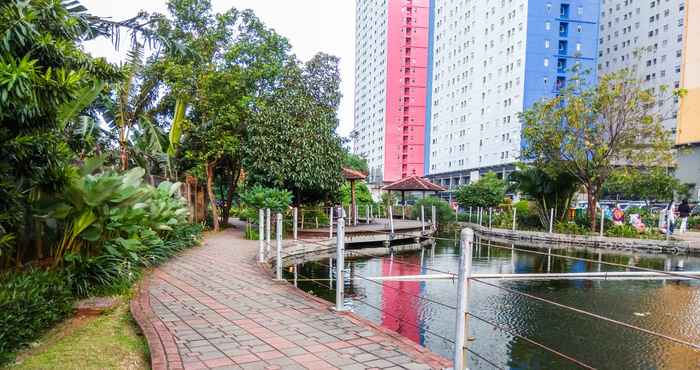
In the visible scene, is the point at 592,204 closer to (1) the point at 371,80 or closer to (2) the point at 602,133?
(2) the point at 602,133

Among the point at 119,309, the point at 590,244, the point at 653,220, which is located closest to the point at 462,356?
the point at 119,309

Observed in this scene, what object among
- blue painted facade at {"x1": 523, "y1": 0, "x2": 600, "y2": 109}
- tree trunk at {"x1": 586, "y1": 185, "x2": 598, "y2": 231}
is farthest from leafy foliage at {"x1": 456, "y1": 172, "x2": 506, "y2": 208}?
blue painted facade at {"x1": 523, "y1": 0, "x2": 600, "y2": 109}

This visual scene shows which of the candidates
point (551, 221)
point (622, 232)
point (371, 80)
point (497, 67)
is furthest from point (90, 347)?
point (371, 80)

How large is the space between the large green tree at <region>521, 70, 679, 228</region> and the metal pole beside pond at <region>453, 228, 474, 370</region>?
1882 cm

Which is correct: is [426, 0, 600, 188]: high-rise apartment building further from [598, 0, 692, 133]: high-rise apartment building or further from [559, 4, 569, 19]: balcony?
[598, 0, 692, 133]: high-rise apartment building

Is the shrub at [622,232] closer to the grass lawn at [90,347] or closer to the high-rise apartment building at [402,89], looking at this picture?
the grass lawn at [90,347]

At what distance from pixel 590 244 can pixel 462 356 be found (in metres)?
18.0

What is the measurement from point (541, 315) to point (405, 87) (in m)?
63.5

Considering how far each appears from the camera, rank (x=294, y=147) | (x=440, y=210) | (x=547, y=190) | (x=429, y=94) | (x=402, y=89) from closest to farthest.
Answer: (x=294, y=147) < (x=547, y=190) < (x=440, y=210) < (x=429, y=94) < (x=402, y=89)

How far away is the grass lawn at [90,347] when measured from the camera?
11.3ft

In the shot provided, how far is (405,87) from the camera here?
6856 centimetres

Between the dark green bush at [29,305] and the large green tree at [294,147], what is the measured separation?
34.7 ft

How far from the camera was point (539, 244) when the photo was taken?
1970 cm

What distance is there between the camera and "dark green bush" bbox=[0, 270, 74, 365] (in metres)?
3.50
